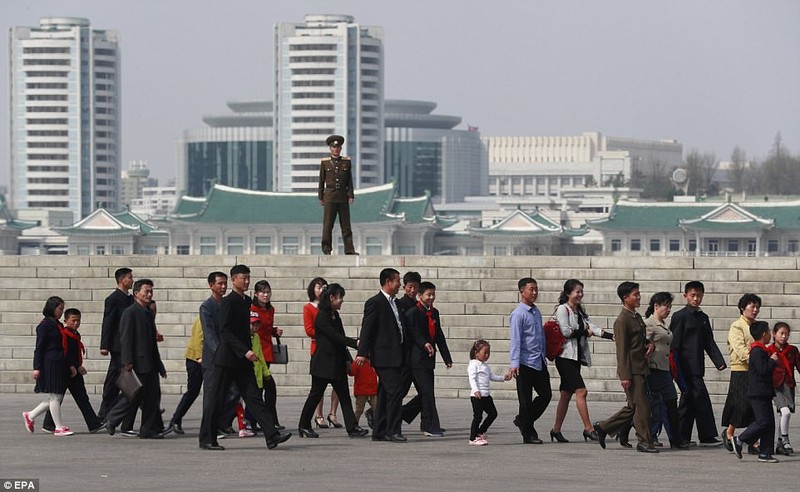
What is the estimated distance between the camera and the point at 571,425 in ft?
46.5

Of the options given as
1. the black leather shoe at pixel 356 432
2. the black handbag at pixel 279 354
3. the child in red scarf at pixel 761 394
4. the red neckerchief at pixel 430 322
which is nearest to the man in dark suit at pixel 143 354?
the black handbag at pixel 279 354

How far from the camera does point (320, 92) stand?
138875 millimetres

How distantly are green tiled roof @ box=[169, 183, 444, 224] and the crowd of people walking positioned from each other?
227 ft

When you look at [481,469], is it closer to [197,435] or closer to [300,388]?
[197,435]

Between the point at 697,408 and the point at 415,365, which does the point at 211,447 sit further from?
the point at 697,408

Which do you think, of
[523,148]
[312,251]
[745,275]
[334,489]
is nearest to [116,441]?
[334,489]

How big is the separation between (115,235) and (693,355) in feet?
265

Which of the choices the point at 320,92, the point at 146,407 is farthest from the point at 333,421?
the point at 320,92

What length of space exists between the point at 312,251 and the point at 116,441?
72.4 meters

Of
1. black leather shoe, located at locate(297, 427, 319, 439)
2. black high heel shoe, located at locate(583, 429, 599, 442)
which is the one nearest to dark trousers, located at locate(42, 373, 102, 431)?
black leather shoe, located at locate(297, 427, 319, 439)

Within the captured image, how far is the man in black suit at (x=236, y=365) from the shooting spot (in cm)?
1197

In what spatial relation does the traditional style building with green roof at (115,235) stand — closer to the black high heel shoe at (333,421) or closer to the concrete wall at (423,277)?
the concrete wall at (423,277)

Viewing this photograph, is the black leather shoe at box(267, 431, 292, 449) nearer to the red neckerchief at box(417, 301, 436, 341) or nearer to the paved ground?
the paved ground

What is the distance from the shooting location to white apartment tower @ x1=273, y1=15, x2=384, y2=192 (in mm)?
138875
